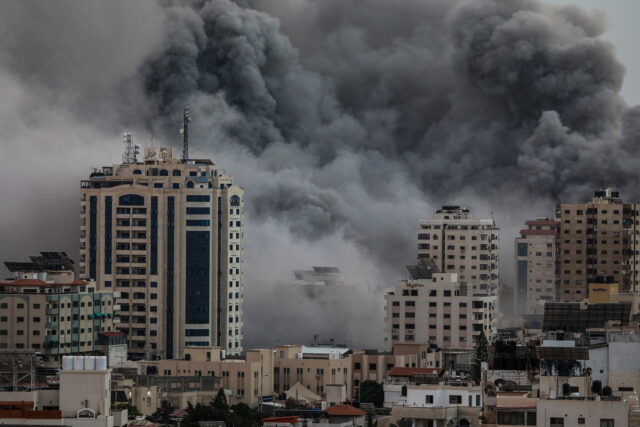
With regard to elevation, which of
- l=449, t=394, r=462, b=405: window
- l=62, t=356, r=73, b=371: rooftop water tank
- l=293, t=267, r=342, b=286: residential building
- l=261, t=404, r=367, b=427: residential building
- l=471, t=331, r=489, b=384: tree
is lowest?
l=261, t=404, r=367, b=427: residential building

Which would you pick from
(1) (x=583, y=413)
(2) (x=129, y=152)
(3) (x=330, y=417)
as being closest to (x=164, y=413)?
(3) (x=330, y=417)

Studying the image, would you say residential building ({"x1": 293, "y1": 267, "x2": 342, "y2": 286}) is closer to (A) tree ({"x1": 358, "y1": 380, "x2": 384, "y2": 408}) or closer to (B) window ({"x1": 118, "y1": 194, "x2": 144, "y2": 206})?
(B) window ({"x1": 118, "y1": 194, "x2": 144, "y2": 206})

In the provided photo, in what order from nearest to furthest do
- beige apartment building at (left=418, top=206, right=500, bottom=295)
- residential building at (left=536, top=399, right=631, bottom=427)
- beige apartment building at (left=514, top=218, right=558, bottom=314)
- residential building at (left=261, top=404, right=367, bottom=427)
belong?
→ 1. residential building at (left=536, top=399, right=631, bottom=427)
2. residential building at (left=261, top=404, right=367, bottom=427)
3. beige apartment building at (left=418, top=206, right=500, bottom=295)
4. beige apartment building at (left=514, top=218, right=558, bottom=314)

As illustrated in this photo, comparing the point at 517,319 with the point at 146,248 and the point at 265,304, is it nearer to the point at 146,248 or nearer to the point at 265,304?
the point at 265,304

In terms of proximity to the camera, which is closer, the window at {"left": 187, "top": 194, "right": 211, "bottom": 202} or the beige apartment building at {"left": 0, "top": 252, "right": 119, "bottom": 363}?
the beige apartment building at {"left": 0, "top": 252, "right": 119, "bottom": 363}

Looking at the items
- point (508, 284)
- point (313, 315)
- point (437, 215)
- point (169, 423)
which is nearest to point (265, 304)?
point (313, 315)

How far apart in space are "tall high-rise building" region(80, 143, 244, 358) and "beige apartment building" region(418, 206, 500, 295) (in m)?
11.4

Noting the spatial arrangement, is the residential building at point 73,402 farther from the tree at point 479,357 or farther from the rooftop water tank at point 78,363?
the tree at point 479,357

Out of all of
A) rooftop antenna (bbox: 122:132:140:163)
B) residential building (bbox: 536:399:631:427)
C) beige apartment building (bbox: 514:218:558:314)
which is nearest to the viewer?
residential building (bbox: 536:399:631:427)

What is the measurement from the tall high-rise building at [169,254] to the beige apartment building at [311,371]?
23.6 feet

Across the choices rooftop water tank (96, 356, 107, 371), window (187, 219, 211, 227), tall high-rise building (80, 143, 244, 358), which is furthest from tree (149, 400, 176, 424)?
window (187, 219, 211, 227)

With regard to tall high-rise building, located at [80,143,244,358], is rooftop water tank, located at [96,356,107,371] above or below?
below

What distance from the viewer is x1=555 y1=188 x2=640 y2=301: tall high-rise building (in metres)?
103

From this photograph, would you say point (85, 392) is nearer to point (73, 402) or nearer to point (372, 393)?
point (73, 402)
